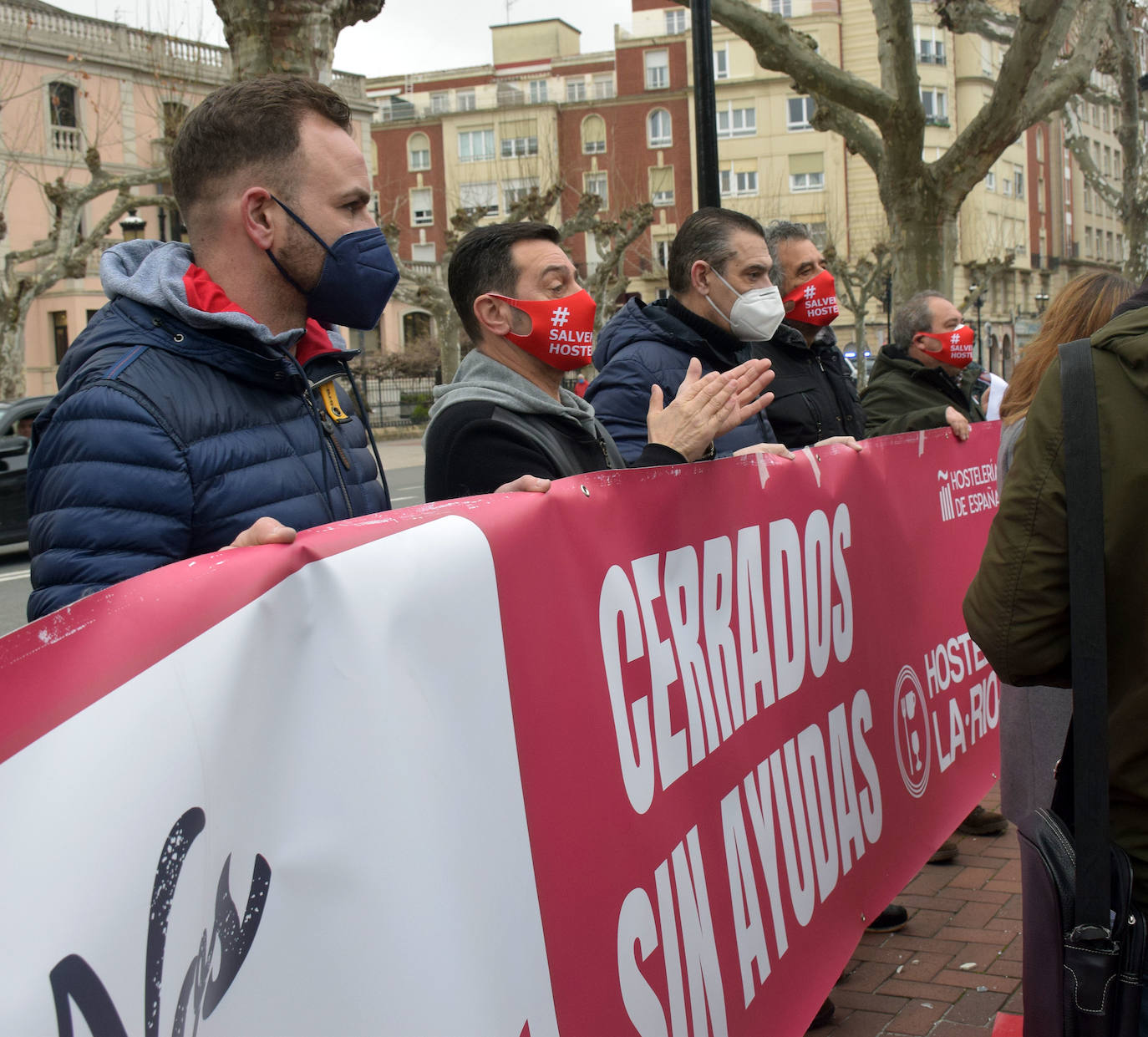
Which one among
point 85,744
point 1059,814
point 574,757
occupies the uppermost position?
point 85,744

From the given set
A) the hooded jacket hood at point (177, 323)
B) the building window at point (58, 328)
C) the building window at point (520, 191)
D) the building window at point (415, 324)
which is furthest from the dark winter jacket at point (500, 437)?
the building window at point (415, 324)

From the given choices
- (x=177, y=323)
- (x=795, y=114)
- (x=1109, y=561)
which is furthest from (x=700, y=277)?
(x=795, y=114)

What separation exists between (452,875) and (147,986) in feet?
1.72

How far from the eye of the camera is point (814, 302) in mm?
4824

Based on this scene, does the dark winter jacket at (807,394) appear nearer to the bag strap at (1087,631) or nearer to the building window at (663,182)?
the bag strap at (1087,631)

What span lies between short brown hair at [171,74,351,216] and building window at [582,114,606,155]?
210ft

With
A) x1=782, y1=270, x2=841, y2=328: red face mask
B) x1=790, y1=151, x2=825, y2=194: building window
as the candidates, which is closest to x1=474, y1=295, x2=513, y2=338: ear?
x1=782, y1=270, x2=841, y2=328: red face mask

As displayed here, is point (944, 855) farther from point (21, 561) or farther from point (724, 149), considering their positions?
point (724, 149)

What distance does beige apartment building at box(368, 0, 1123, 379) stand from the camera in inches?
2335

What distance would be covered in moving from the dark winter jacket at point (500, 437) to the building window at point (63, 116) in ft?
123

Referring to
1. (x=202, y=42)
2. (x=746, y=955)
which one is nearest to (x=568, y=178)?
(x=202, y=42)

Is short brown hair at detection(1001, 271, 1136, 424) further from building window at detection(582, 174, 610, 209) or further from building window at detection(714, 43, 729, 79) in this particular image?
building window at detection(714, 43, 729, 79)

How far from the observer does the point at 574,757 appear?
2158 mm

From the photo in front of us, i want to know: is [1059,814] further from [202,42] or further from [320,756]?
[202,42]
